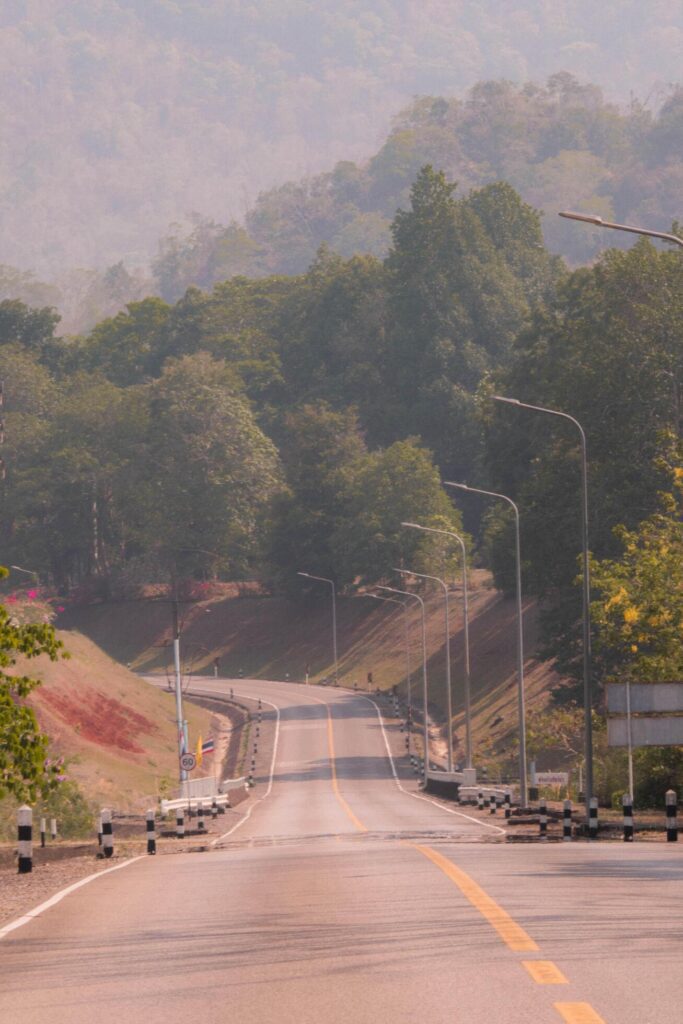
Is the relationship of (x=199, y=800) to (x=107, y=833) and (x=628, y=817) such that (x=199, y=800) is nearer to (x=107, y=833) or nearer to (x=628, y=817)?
(x=107, y=833)

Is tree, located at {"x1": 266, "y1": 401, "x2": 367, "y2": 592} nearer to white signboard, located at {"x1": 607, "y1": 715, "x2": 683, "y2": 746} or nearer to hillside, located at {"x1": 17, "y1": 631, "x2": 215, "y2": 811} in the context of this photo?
hillside, located at {"x1": 17, "y1": 631, "x2": 215, "y2": 811}

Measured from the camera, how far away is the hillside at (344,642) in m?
99.1

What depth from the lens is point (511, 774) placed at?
77438mm

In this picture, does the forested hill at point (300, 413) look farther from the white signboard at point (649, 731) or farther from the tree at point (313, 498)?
the white signboard at point (649, 731)

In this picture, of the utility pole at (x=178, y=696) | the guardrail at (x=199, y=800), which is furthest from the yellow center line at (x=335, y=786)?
the utility pole at (x=178, y=696)

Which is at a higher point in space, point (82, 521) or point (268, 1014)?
point (82, 521)

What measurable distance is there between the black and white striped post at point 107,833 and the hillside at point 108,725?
3691cm

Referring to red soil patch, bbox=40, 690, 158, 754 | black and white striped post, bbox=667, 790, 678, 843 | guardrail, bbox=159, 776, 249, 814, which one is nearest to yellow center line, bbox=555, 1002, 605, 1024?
black and white striped post, bbox=667, 790, 678, 843

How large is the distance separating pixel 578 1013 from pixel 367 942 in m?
3.50

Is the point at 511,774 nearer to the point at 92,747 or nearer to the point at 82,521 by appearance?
the point at 92,747

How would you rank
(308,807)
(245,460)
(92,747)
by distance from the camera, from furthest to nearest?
(245,460) → (92,747) → (308,807)

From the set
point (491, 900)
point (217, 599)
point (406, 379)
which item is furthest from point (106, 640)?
point (491, 900)

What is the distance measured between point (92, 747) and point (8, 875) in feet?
177

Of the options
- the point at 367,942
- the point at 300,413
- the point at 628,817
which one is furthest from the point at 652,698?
the point at 300,413
